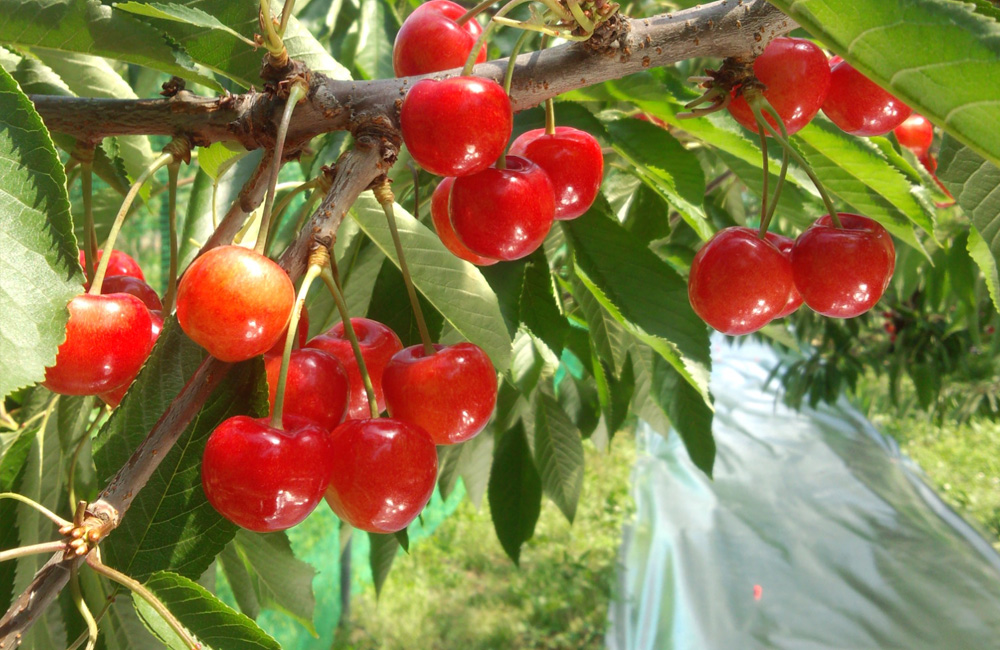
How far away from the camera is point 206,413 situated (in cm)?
54

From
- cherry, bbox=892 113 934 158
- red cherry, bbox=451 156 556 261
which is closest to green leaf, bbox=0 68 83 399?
red cherry, bbox=451 156 556 261

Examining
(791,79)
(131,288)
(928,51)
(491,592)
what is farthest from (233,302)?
(491,592)

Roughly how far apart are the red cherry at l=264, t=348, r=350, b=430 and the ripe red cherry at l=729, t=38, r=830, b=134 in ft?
1.48

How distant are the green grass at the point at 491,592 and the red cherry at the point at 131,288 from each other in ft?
10.4

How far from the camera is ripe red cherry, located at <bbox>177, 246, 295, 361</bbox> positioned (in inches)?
18.0

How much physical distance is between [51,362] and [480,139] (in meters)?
0.33

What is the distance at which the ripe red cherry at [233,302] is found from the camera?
457 millimetres

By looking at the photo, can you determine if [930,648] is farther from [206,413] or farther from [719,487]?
[206,413]

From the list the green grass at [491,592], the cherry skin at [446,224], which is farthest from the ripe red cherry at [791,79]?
the green grass at [491,592]

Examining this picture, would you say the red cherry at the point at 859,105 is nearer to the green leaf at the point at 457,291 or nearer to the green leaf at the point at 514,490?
the green leaf at the point at 457,291

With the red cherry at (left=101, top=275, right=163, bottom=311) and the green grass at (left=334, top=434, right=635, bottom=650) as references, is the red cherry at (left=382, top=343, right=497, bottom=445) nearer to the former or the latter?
the red cherry at (left=101, top=275, right=163, bottom=311)

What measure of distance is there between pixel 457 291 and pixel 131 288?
32 centimetres

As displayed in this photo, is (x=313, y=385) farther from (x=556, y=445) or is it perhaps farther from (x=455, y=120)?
(x=556, y=445)

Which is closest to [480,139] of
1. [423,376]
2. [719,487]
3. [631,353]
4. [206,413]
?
[423,376]
